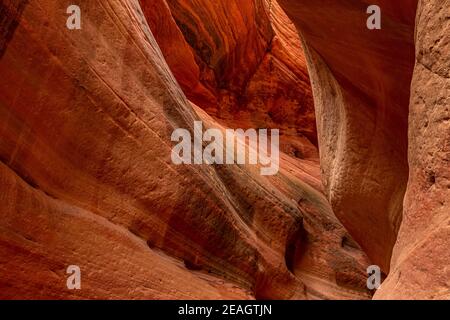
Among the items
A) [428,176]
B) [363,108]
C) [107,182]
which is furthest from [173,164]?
[428,176]

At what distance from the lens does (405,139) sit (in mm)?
5574

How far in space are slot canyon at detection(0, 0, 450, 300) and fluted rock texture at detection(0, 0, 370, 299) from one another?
0.04 feet

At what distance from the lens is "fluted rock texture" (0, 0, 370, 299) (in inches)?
179

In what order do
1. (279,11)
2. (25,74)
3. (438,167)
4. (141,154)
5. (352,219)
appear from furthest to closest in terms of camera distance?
(279,11), (352,219), (141,154), (25,74), (438,167)

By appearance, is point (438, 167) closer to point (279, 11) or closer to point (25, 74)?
point (25, 74)

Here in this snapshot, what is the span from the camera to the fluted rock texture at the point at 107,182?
4547 millimetres

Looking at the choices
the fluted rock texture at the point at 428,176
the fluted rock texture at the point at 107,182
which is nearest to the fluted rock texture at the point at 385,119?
the fluted rock texture at the point at 428,176

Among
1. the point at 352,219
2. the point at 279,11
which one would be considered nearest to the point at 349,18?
the point at 352,219

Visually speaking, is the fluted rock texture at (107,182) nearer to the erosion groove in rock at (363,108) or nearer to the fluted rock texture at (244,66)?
the erosion groove in rock at (363,108)

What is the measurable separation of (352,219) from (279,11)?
286 inches

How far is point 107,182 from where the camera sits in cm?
504

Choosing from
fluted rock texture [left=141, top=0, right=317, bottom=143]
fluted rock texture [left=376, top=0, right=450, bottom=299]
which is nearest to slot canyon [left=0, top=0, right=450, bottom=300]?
fluted rock texture [left=376, top=0, right=450, bottom=299]

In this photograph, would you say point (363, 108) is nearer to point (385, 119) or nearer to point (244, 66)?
point (385, 119)
